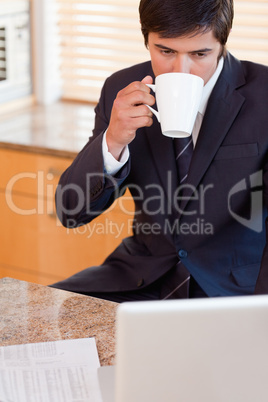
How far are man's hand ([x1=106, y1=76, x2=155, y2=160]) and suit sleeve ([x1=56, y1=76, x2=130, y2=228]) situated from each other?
94mm

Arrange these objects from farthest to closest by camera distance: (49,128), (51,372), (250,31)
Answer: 1. (49,128)
2. (250,31)
3. (51,372)

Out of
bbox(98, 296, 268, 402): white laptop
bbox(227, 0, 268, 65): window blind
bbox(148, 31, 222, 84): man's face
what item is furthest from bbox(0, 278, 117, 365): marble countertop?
bbox(227, 0, 268, 65): window blind

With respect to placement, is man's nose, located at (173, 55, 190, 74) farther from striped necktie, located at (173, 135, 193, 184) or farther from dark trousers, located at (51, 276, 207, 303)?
dark trousers, located at (51, 276, 207, 303)

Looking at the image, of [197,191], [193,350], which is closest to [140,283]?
[197,191]

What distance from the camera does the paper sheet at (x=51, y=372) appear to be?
99 centimetres

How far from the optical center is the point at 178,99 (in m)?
1.29

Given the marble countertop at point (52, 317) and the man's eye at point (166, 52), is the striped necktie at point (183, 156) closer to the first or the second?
the man's eye at point (166, 52)

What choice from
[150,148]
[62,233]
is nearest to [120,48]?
[62,233]

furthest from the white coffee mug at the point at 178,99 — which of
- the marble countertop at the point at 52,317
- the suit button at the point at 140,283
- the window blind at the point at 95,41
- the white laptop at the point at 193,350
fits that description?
the window blind at the point at 95,41

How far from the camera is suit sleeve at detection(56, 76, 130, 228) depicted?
5.16ft

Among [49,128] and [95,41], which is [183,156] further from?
[95,41]

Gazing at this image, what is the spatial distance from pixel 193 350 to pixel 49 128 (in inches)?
78.1

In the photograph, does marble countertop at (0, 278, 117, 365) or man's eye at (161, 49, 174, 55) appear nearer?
marble countertop at (0, 278, 117, 365)

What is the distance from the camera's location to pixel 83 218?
5.57ft
